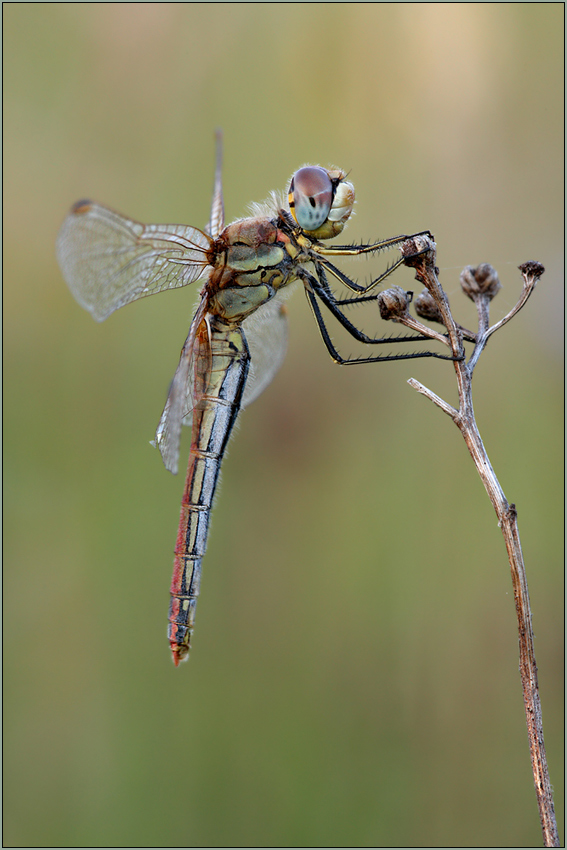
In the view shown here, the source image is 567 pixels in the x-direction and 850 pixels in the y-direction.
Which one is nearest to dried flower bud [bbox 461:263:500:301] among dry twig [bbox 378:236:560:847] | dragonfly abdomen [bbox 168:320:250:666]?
dry twig [bbox 378:236:560:847]

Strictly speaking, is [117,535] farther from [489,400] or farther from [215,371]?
[489,400]

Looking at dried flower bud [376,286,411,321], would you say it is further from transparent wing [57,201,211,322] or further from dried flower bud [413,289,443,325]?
transparent wing [57,201,211,322]

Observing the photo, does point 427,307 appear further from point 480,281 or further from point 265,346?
point 265,346

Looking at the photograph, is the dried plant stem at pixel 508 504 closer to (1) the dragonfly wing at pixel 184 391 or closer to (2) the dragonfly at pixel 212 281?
(2) the dragonfly at pixel 212 281

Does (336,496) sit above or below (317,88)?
below

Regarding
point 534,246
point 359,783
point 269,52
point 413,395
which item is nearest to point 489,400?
point 413,395

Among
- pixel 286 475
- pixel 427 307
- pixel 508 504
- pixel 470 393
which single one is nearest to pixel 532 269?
pixel 427 307
